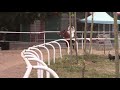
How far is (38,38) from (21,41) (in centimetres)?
94

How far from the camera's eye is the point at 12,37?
1677 centimetres

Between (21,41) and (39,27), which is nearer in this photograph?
(21,41)

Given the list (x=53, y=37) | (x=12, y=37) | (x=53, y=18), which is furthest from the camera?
(x=53, y=18)
